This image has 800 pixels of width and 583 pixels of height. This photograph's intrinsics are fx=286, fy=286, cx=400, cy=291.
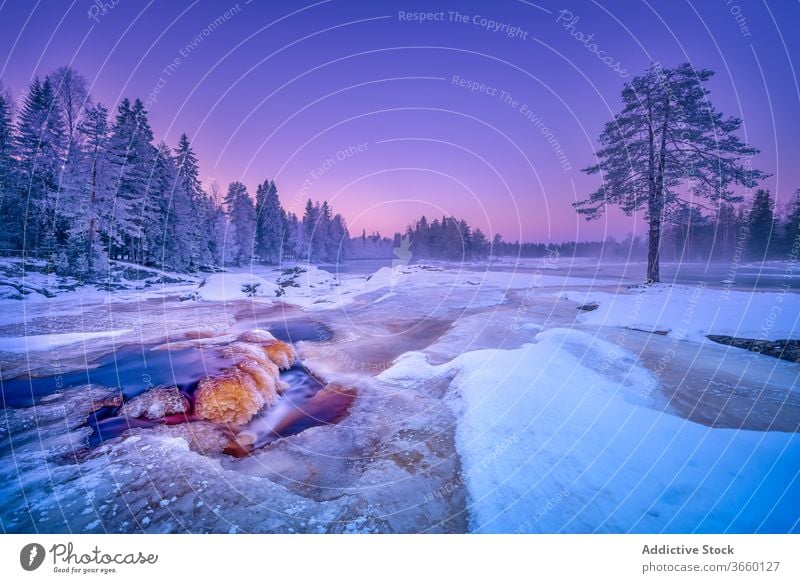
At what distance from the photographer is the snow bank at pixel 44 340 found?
379 inches

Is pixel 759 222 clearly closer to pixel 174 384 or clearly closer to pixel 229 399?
pixel 229 399

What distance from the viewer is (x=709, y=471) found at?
147 inches

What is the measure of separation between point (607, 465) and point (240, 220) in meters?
62.5

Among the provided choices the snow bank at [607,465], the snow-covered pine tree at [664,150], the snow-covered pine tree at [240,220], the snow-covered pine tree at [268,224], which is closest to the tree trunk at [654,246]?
the snow-covered pine tree at [664,150]

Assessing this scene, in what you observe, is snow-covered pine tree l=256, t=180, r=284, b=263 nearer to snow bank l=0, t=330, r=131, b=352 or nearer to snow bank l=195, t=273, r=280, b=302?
snow bank l=195, t=273, r=280, b=302

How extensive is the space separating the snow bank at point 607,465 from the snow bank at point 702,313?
6939mm

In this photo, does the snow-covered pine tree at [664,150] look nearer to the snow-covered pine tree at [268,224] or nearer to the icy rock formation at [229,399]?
the icy rock formation at [229,399]

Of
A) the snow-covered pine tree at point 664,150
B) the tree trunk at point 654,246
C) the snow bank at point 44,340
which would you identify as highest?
the snow-covered pine tree at point 664,150

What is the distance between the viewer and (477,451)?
450 centimetres

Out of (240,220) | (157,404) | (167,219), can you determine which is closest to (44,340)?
(157,404)

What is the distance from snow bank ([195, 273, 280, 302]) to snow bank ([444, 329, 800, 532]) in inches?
908
